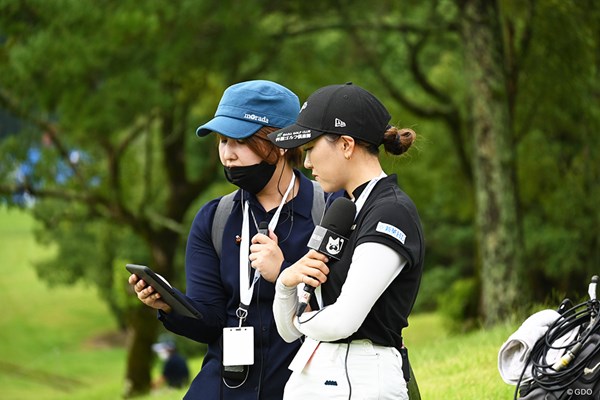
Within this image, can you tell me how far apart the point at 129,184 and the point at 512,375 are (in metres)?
23.4

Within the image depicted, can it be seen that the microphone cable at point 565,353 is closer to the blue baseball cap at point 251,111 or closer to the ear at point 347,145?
the ear at point 347,145

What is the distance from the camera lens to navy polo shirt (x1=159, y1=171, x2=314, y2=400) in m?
4.20

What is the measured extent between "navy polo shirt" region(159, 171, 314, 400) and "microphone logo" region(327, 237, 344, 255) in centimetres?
75

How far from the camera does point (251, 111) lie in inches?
170

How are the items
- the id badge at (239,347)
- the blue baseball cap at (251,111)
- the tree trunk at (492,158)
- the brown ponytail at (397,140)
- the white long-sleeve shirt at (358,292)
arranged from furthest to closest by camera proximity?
the tree trunk at (492,158)
the blue baseball cap at (251,111)
the id badge at (239,347)
the brown ponytail at (397,140)
the white long-sleeve shirt at (358,292)

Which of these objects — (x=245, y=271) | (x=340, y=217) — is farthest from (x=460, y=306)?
(x=340, y=217)

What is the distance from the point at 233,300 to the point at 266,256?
0.48 meters

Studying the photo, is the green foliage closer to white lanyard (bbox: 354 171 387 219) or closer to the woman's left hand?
the woman's left hand

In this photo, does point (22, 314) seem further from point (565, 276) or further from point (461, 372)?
point (461, 372)

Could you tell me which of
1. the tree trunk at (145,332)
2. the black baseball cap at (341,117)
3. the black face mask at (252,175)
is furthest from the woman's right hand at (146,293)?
the tree trunk at (145,332)

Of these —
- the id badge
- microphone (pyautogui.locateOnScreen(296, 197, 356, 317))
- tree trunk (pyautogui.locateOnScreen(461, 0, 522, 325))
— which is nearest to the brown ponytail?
microphone (pyautogui.locateOnScreen(296, 197, 356, 317))

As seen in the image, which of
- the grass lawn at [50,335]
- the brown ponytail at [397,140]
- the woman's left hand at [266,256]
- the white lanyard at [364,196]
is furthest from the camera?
the grass lawn at [50,335]

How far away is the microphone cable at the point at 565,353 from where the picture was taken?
3570 millimetres

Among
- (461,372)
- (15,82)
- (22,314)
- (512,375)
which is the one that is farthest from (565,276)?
(22,314)
